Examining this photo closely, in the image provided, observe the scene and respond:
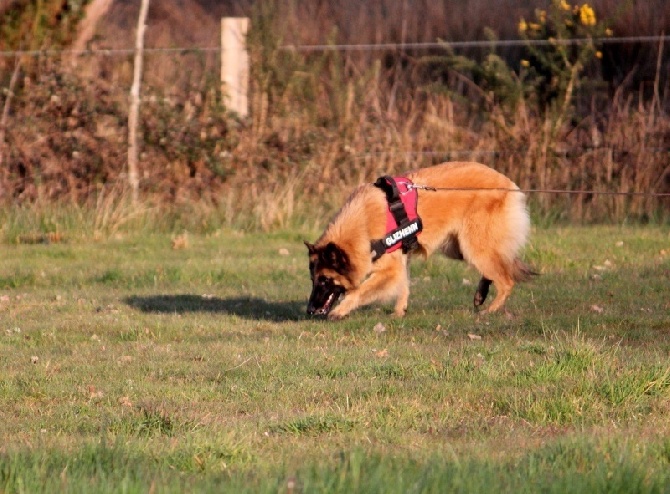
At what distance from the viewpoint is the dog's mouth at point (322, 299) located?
8.41 m

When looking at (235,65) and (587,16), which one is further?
(235,65)

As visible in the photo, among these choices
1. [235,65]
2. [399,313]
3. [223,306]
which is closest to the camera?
[399,313]

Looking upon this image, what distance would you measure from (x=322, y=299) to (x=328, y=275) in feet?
0.60

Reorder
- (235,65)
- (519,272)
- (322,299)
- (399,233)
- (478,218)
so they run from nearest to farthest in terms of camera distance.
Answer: (322,299)
(399,233)
(478,218)
(519,272)
(235,65)

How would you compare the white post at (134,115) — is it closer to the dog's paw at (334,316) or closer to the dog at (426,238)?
the dog at (426,238)

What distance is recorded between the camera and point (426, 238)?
8.88 meters

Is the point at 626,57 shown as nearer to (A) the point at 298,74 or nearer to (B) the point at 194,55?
(A) the point at 298,74

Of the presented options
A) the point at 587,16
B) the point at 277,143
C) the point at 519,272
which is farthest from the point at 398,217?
the point at 587,16

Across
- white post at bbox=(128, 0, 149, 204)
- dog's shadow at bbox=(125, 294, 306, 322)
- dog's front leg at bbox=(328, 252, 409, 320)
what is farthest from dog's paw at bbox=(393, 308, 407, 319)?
white post at bbox=(128, 0, 149, 204)

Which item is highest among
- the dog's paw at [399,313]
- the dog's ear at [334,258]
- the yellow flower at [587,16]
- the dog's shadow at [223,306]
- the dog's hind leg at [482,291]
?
the yellow flower at [587,16]

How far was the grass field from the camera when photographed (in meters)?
4.20

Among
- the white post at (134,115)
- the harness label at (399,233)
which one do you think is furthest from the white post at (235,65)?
the harness label at (399,233)

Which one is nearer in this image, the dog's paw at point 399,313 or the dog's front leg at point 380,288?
the dog's front leg at point 380,288

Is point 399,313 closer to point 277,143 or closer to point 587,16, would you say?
Answer: point 277,143
